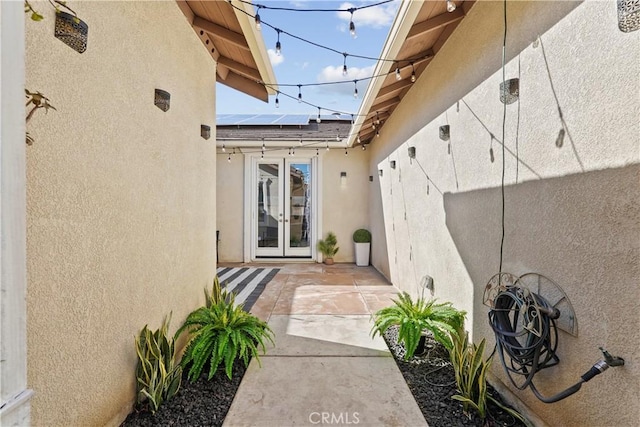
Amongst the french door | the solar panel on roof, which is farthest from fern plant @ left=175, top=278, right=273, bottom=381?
the solar panel on roof

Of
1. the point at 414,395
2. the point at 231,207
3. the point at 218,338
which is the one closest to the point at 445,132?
the point at 414,395

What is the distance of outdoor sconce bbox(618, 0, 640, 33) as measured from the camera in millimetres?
1293

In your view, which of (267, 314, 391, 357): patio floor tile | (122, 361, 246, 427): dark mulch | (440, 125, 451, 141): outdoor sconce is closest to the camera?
(122, 361, 246, 427): dark mulch

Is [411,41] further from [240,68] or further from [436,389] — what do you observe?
[436,389]

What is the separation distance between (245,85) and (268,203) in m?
3.99

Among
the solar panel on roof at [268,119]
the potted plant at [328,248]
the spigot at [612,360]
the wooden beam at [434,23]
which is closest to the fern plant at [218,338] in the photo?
the spigot at [612,360]

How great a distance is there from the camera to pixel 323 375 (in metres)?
2.42

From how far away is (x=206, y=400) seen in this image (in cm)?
211

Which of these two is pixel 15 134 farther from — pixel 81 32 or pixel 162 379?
pixel 162 379

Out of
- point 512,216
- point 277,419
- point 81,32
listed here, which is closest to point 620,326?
point 512,216

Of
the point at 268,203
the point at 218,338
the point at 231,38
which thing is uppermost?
the point at 231,38

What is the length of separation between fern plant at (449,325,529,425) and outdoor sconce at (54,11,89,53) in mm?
2739

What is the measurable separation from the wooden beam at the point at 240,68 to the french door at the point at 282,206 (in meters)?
4.04

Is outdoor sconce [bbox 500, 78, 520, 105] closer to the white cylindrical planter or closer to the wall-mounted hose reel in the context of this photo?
the wall-mounted hose reel
